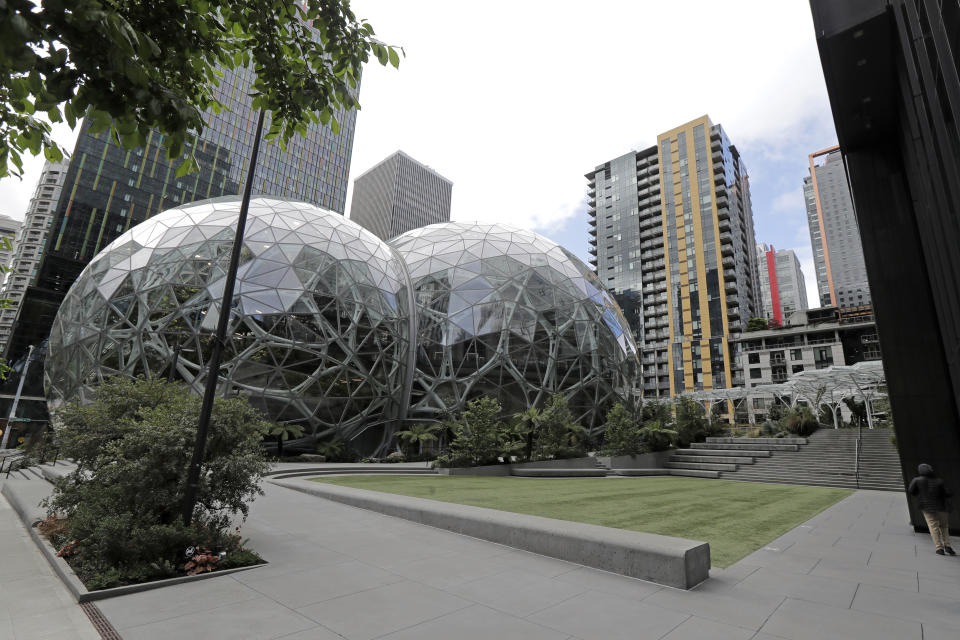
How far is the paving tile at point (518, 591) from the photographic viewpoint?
530 cm

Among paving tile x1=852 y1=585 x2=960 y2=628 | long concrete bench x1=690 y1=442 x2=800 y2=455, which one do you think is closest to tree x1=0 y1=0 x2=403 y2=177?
paving tile x1=852 y1=585 x2=960 y2=628

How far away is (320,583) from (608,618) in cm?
368

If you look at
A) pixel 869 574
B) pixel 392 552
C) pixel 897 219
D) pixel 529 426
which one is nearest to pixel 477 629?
pixel 392 552

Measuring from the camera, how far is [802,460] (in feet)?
85.8

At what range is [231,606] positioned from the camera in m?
Answer: 5.30

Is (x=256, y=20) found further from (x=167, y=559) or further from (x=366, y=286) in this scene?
(x=366, y=286)

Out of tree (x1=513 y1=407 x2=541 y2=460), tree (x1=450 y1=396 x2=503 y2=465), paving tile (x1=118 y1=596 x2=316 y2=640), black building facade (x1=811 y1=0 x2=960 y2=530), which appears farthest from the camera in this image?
tree (x1=513 y1=407 x2=541 y2=460)

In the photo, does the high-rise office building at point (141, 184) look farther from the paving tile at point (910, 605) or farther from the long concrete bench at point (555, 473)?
the paving tile at point (910, 605)

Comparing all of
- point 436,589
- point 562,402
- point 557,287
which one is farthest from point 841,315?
point 436,589

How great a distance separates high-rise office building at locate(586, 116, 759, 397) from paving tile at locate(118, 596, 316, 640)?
8139 centimetres

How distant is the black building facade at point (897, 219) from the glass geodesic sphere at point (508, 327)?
20977mm

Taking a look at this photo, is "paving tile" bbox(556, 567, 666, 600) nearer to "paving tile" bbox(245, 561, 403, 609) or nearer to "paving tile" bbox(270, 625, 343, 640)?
"paving tile" bbox(245, 561, 403, 609)

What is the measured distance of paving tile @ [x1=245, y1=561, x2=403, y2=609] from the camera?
5562 mm

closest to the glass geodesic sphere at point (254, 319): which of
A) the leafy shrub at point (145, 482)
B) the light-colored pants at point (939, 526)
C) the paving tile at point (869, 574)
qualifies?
the leafy shrub at point (145, 482)
